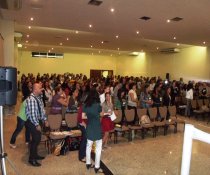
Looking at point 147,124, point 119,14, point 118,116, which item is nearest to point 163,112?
point 147,124

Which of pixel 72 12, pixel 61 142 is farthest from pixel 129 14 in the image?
pixel 61 142

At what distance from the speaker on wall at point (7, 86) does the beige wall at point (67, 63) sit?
73.9ft

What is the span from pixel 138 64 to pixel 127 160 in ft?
63.3

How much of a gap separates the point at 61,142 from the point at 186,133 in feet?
15.6

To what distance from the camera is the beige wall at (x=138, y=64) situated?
1620cm

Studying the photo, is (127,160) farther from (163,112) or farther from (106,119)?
(163,112)

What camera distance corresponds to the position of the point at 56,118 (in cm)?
591

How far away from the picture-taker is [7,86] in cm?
255

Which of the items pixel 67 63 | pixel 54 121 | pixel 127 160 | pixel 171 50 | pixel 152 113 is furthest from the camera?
pixel 67 63

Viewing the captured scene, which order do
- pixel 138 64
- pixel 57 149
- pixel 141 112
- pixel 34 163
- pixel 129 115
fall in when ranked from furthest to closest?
pixel 138 64 < pixel 141 112 < pixel 129 115 < pixel 57 149 < pixel 34 163

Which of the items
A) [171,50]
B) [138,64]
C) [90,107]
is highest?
[171,50]

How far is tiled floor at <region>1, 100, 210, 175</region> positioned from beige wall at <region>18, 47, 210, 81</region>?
1090 cm

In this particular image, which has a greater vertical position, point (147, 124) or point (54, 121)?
point (54, 121)

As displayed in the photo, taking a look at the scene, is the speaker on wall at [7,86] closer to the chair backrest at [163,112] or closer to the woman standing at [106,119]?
the woman standing at [106,119]
